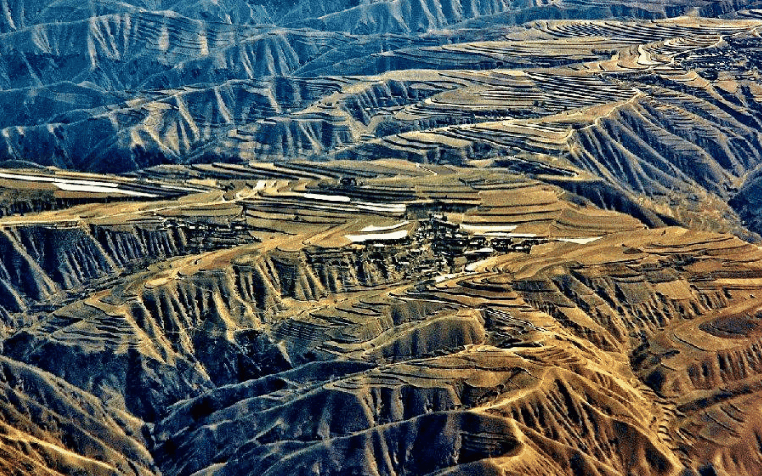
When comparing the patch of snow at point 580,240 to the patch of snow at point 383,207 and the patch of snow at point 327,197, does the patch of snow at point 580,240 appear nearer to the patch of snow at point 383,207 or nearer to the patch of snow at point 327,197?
the patch of snow at point 383,207

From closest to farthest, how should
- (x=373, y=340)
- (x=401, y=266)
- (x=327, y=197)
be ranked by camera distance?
(x=373, y=340), (x=401, y=266), (x=327, y=197)

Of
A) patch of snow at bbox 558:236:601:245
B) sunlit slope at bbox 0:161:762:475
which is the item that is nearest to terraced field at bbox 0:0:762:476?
sunlit slope at bbox 0:161:762:475

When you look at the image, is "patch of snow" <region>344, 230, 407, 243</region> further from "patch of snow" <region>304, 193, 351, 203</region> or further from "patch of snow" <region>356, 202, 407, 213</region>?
"patch of snow" <region>304, 193, 351, 203</region>

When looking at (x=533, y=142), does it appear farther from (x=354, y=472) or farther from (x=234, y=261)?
(x=354, y=472)

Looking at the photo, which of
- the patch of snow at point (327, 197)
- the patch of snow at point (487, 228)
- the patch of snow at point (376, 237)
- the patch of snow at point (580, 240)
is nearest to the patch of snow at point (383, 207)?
the patch of snow at point (327, 197)

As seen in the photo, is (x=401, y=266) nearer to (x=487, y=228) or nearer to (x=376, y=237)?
(x=376, y=237)

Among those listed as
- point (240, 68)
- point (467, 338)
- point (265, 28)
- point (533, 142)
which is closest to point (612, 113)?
point (533, 142)

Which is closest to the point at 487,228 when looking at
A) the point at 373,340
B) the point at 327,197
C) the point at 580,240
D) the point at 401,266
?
the point at 580,240

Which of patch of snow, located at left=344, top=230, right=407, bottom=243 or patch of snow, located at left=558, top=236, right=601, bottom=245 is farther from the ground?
patch of snow, located at left=344, top=230, right=407, bottom=243
